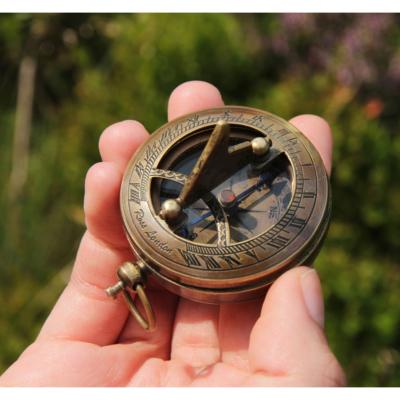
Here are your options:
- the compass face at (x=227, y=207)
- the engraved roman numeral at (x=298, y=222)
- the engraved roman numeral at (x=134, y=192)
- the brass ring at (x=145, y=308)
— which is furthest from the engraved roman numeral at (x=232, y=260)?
the engraved roman numeral at (x=134, y=192)

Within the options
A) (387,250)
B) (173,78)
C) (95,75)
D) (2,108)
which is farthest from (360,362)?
(2,108)

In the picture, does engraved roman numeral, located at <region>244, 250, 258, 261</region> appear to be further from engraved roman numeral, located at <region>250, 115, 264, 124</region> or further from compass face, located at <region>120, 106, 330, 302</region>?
engraved roman numeral, located at <region>250, 115, 264, 124</region>

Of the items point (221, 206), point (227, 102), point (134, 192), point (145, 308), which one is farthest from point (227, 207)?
point (227, 102)

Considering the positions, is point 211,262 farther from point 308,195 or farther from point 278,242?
point 308,195

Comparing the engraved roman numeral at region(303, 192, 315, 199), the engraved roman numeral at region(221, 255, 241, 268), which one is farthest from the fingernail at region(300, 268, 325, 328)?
the engraved roman numeral at region(303, 192, 315, 199)

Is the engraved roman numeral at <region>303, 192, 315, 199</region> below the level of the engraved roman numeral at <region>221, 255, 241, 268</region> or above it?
above

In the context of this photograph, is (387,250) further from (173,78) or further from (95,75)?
(95,75)
